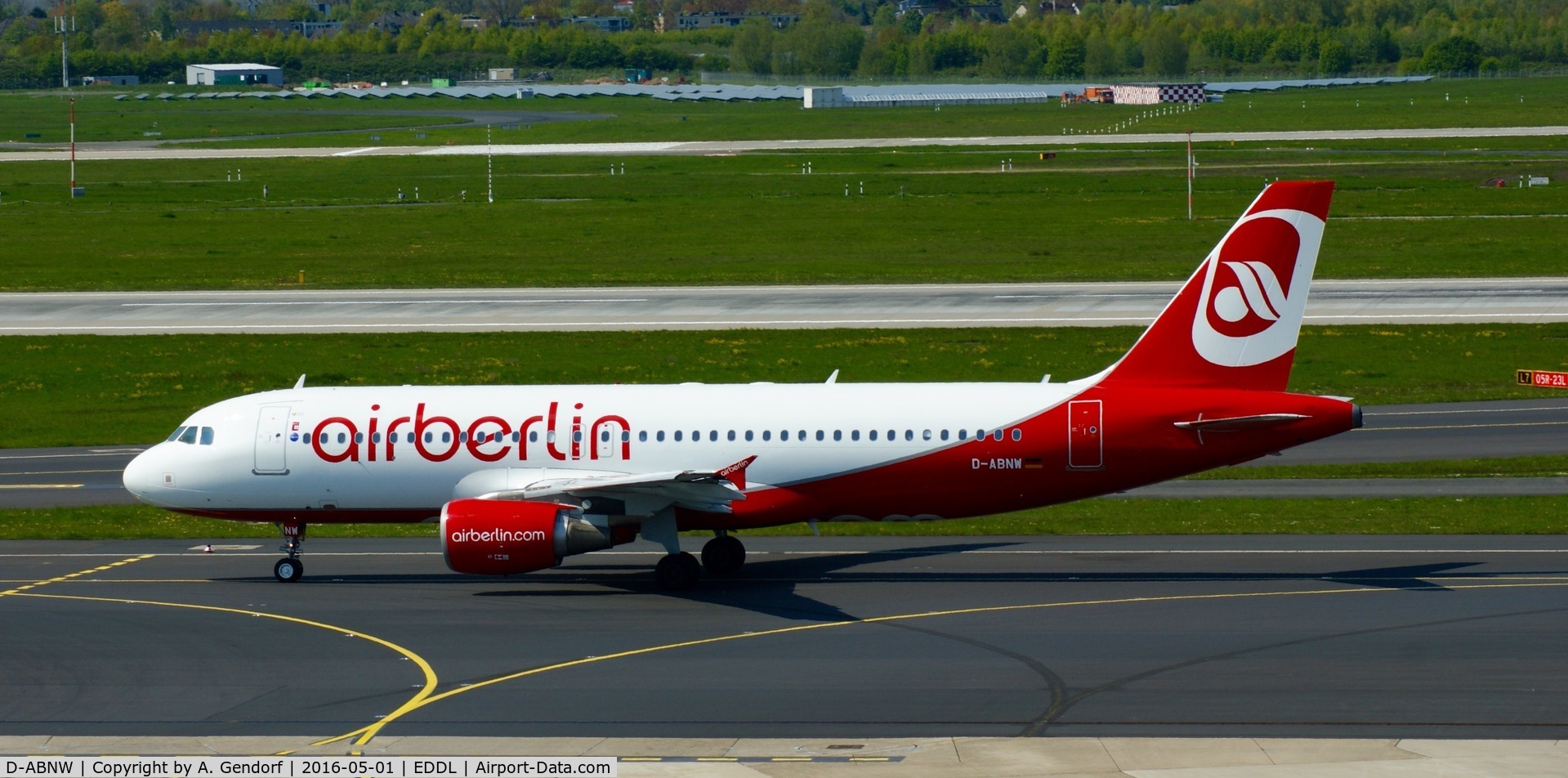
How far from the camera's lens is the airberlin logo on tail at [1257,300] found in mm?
32781

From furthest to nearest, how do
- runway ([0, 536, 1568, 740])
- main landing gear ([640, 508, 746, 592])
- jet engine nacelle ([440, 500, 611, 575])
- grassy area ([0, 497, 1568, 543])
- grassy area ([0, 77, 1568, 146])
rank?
grassy area ([0, 77, 1568, 146]) → grassy area ([0, 497, 1568, 543]) → main landing gear ([640, 508, 746, 592]) → jet engine nacelle ([440, 500, 611, 575]) → runway ([0, 536, 1568, 740])

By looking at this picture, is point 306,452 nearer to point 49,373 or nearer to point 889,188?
point 49,373

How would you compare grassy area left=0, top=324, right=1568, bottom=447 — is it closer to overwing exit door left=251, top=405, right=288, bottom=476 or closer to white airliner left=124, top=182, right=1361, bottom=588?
overwing exit door left=251, top=405, right=288, bottom=476

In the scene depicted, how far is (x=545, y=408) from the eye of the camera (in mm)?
33844

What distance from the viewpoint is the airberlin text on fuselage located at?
33594mm

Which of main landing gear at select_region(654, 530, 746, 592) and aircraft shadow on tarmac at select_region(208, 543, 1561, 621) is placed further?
main landing gear at select_region(654, 530, 746, 592)

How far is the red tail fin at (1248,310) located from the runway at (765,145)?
12038 centimetres

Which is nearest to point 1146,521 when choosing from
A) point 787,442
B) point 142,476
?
point 787,442

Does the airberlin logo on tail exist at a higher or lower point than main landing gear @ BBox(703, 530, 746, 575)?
higher

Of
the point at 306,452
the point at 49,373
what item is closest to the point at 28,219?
the point at 49,373

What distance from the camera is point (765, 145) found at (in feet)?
525

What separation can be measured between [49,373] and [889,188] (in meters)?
69.1

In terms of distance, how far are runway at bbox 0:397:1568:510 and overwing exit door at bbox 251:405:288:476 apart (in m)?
10.2

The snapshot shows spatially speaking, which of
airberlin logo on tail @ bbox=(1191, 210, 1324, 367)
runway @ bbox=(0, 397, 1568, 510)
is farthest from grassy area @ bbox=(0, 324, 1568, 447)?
airberlin logo on tail @ bbox=(1191, 210, 1324, 367)
